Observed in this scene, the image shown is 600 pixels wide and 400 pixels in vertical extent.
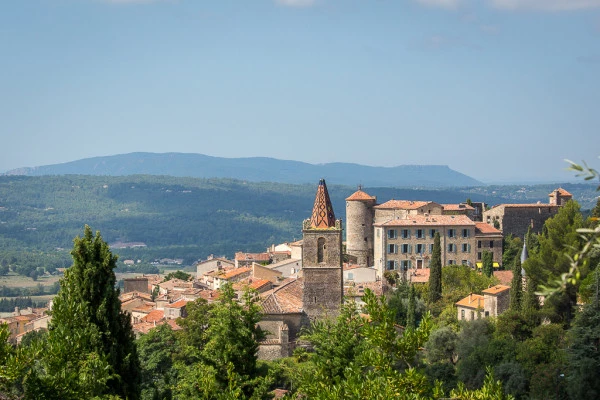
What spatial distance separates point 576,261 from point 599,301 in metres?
30.8

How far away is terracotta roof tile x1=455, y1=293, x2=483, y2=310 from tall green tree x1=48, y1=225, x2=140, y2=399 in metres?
30.4

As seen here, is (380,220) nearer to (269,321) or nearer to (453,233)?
(453,233)

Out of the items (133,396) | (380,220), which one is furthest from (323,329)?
(380,220)

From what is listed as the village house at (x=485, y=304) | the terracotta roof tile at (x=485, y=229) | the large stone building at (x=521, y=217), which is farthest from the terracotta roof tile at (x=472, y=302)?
the large stone building at (x=521, y=217)

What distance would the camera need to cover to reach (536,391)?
35.5 m

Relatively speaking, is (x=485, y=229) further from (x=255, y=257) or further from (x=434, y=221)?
(x=255, y=257)

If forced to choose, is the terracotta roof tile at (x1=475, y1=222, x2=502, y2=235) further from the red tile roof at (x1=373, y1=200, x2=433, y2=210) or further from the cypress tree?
the cypress tree

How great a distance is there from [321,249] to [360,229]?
20.5m

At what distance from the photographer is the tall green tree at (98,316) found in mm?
18002

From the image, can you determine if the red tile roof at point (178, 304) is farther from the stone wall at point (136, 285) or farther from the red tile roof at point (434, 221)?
the stone wall at point (136, 285)

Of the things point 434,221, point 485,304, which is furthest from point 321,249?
point 434,221

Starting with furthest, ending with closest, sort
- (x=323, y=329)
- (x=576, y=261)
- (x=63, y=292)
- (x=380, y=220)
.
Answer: (x=380, y=220) < (x=323, y=329) < (x=63, y=292) < (x=576, y=261)

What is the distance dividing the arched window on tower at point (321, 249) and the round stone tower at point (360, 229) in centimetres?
1994

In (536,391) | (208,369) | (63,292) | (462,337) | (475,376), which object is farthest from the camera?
(462,337)
